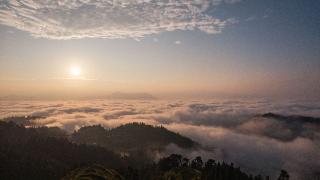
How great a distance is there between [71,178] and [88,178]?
208cm

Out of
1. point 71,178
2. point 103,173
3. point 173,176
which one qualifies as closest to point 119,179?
point 103,173

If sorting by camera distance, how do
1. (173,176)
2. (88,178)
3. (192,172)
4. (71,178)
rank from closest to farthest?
(88,178), (71,178), (173,176), (192,172)

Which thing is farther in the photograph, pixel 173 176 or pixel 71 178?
pixel 173 176

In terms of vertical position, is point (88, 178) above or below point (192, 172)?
above

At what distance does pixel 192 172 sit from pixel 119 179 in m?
48.3

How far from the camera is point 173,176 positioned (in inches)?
2547

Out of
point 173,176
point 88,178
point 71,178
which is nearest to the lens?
point 88,178

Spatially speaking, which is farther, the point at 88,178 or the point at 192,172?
the point at 192,172

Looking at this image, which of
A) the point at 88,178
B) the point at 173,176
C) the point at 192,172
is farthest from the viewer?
the point at 192,172

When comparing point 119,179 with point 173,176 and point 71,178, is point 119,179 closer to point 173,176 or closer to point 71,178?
point 71,178

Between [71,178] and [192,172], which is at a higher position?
[71,178]

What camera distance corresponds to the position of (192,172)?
69.0 m

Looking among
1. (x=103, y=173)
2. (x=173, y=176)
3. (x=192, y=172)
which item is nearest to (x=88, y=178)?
(x=103, y=173)

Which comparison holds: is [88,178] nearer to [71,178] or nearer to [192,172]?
[71,178]
